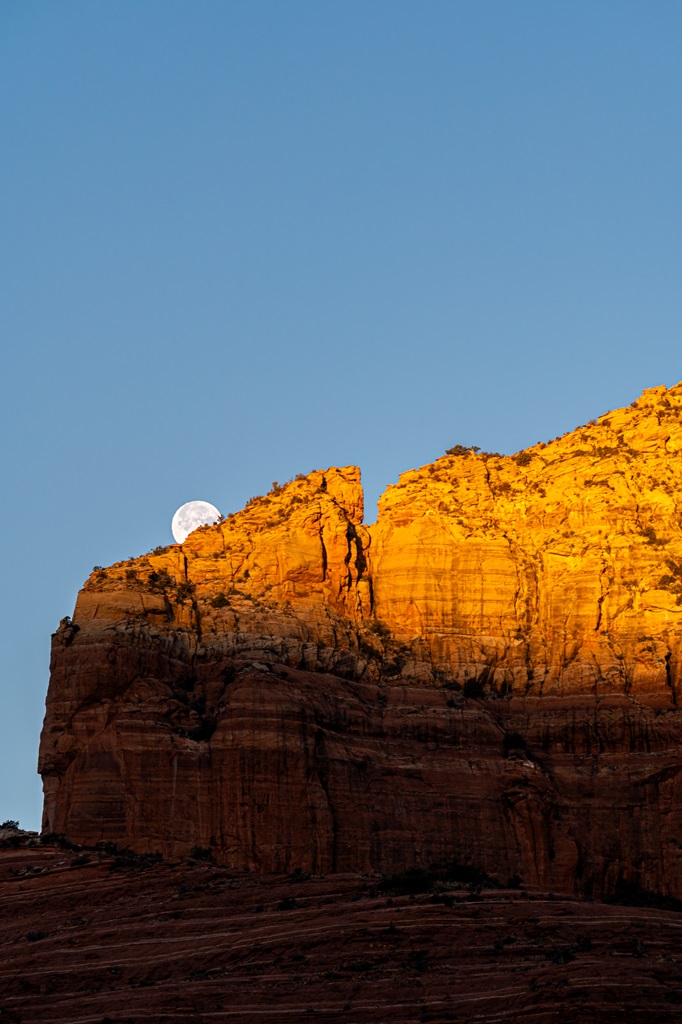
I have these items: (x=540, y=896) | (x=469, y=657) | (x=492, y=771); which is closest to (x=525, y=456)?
(x=469, y=657)

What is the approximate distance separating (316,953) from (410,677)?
82.2ft

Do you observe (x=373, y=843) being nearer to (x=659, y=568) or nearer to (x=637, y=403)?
(x=659, y=568)

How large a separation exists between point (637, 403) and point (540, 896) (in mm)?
34048

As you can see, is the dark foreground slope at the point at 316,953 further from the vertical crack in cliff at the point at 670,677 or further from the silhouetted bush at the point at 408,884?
the vertical crack in cliff at the point at 670,677

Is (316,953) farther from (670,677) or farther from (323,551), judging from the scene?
(323,551)

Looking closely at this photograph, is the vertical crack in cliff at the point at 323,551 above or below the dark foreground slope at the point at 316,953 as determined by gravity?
above

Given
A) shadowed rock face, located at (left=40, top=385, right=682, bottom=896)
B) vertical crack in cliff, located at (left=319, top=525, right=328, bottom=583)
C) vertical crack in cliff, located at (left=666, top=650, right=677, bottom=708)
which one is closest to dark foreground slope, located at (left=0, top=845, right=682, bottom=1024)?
shadowed rock face, located at (left=40, top=385, right=682, bottom=896)

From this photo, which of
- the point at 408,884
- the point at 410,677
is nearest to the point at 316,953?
the point at 408,884

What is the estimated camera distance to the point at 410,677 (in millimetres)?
83750

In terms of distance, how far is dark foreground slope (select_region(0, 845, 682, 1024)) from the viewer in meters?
55.7

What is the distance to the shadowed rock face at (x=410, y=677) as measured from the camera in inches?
2972

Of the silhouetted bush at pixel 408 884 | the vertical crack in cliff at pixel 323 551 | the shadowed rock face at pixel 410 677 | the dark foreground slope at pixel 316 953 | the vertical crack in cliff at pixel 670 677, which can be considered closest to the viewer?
the dark foreground slope at pixel 316 953

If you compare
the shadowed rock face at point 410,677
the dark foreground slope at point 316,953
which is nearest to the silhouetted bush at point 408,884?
the dark foreground slope at point 316,953

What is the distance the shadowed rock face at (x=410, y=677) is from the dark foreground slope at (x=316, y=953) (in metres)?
7.73
